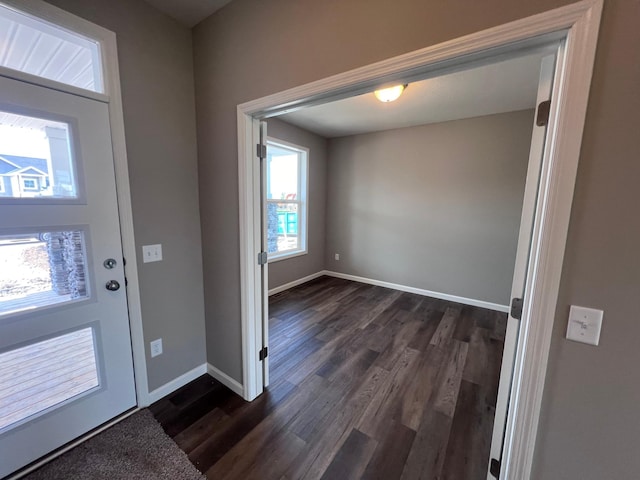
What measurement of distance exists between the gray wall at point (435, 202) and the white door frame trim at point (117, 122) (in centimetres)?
345

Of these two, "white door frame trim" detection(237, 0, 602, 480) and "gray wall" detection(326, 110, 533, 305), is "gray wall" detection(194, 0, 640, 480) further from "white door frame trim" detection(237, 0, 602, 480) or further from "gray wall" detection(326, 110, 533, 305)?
"gray wall" detection(326, 110, 533, 305)

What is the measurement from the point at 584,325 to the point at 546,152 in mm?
591

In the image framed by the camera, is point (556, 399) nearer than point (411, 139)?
Yes

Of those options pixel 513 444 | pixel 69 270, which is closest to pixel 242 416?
pixel 69 270

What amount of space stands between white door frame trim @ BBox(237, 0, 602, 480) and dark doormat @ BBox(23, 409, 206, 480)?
1.59m

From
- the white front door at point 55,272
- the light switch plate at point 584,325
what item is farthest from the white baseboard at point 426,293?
the white front door at point 55,272

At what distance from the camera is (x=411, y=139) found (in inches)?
150

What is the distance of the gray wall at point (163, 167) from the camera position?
60.6 inches

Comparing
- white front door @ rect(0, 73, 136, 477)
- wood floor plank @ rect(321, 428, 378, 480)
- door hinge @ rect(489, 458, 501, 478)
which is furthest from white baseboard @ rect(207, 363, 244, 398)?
door hinge @ rect(489, 458, 501, 478)

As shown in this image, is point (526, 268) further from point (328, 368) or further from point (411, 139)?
point (411, 139)

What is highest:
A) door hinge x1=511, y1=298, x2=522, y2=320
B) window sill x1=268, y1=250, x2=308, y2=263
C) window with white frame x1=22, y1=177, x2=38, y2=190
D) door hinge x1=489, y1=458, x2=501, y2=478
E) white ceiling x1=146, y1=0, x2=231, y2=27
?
white ceiling x1=146, y1=0, x2=231, y2=27

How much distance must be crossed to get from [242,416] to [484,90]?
3584mm

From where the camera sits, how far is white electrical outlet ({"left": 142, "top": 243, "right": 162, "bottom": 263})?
1701 mm

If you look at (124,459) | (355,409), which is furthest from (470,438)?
(124,459)
